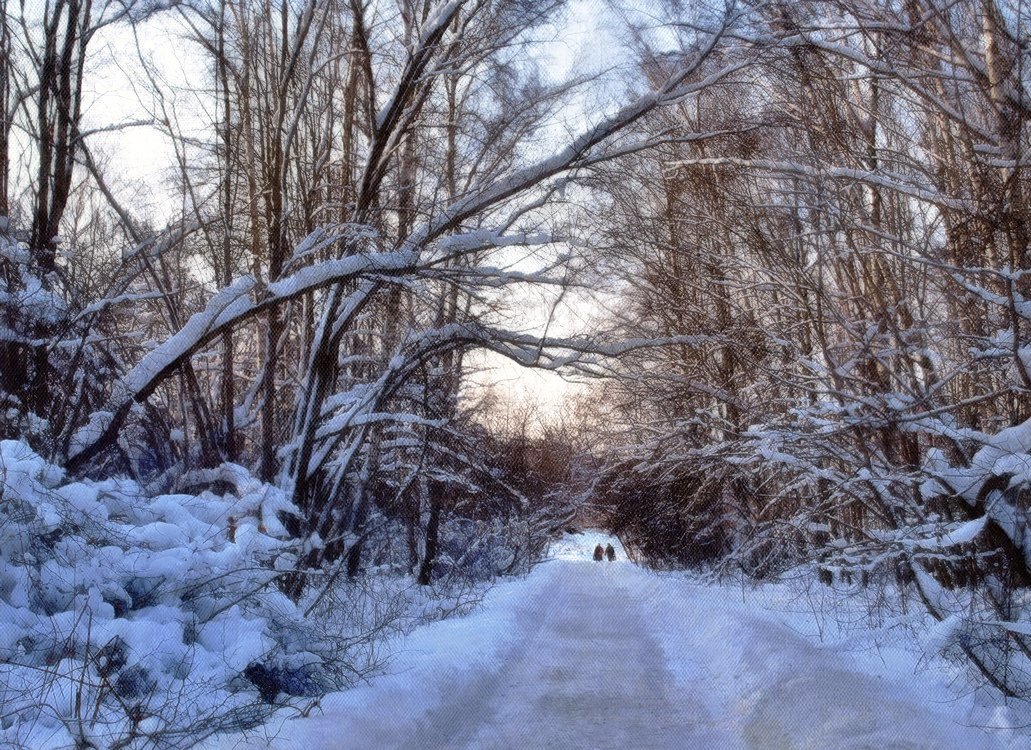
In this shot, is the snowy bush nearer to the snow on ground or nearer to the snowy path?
the snow on ground

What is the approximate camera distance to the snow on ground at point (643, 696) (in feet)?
16.8

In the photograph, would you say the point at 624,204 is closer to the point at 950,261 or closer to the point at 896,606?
the point at 950,261

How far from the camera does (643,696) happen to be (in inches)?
272

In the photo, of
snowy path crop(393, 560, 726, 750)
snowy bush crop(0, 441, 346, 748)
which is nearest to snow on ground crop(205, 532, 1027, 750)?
snowy path crop(393, 560, 726, 750)

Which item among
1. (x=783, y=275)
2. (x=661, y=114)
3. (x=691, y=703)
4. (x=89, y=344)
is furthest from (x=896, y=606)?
(x=89, y=344)

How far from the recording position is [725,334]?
12.2 metres

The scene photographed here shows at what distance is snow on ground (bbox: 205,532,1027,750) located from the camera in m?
5.12

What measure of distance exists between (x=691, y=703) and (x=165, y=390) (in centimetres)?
783

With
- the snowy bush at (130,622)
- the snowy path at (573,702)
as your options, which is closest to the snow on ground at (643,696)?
the snowy path at (573,702)

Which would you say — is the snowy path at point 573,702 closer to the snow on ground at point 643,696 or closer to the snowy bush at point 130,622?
the snow on ground at point 643,696

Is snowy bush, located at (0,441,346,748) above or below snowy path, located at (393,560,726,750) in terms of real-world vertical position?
above

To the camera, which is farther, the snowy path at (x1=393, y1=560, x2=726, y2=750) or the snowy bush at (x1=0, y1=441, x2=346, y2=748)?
the snowy path at (x1=393, y1=560, x2=726, y2=750)

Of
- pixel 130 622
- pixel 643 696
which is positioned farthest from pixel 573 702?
pixel 130 622

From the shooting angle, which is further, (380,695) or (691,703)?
(691,703)
